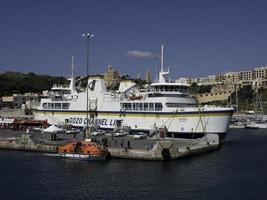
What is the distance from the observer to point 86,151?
4366 cm

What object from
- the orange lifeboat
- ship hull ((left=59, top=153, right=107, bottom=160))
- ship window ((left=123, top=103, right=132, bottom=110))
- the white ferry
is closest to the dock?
the orange lifeboat

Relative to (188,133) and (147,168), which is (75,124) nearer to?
(188,133)

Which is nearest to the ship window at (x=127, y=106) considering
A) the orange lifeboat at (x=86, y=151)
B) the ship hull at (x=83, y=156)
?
the orange lifeboat at (x=86, y=151)

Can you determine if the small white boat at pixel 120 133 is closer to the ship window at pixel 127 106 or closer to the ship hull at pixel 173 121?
the ship hull at pixel 173 121

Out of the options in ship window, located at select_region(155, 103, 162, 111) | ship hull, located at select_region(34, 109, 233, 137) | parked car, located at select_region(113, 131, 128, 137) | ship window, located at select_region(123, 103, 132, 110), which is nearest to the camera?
ship hull, located at select_region(34, 109, 233, 137)

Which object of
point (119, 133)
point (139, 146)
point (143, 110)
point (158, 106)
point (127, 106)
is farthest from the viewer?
point (127, 106)

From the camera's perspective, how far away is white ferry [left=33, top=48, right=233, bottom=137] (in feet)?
194

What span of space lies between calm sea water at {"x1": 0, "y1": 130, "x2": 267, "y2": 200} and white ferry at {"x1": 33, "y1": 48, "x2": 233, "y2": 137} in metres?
11.6

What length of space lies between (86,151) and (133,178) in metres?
10.0

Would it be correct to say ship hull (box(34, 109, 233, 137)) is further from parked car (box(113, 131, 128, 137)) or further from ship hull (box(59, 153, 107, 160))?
ship hull (box(59, 153, 107, 160))

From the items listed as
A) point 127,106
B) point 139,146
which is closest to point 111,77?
point 127,106

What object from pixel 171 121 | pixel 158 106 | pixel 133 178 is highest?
pixel 158 106

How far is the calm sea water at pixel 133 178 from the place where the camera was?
30141mm

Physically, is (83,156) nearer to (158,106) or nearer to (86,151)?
(86,151)
